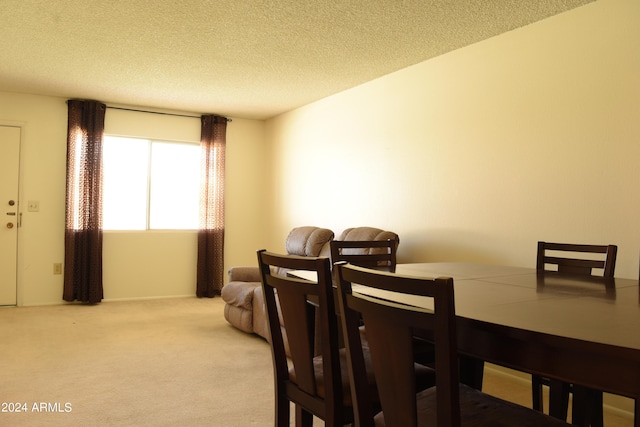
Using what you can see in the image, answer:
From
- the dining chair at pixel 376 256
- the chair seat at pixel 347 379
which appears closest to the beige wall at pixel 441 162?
the dining chair at pixel 376 256

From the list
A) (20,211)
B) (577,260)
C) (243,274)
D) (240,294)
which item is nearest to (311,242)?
(243,274)

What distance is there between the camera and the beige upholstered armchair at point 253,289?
403 centimetres

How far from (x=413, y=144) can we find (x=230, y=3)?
6.36ft

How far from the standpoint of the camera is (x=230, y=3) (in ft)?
9.86

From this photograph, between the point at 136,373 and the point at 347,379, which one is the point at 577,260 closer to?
the point at 347,379

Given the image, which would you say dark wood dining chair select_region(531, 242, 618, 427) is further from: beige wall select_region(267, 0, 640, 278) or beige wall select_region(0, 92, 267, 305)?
beige wall select_region(0, 92, 267, 305)

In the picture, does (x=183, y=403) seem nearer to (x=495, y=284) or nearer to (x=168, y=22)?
(x=495, y=284)

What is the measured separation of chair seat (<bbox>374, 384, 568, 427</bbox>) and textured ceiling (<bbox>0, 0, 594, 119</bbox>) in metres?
2.44

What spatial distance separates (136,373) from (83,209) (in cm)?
303

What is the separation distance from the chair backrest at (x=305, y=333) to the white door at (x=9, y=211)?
493 centimetres

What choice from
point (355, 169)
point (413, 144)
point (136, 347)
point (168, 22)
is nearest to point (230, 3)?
point (168, 22)

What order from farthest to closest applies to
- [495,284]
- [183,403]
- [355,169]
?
1. [355,169]
2. [183,403]
3. [495,284]

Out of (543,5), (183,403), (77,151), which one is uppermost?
(543,5)

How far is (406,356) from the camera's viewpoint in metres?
1.08
